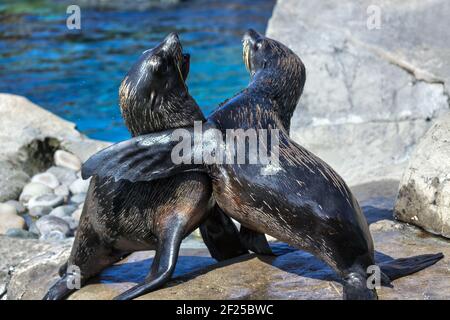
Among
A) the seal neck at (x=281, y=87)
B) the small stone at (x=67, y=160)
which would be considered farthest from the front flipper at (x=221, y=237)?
the small stone at (x=67, y=160)

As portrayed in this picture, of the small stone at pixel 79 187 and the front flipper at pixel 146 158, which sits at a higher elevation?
the front flipper at pixel 146 158

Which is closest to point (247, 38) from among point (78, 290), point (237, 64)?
point (78, 290)

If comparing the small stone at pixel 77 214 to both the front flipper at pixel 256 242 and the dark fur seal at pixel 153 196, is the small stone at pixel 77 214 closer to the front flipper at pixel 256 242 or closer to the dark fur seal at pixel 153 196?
the dark fur seal at pixel 153 196

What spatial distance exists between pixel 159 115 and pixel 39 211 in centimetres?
371

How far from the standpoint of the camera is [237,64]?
14.7 m

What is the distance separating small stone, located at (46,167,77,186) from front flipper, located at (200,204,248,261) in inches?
155

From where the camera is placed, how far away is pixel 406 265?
4.93 meters

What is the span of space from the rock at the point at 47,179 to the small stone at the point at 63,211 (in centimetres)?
62

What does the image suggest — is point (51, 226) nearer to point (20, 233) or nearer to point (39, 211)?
point (20, 233)

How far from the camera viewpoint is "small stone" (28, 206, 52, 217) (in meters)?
8.32

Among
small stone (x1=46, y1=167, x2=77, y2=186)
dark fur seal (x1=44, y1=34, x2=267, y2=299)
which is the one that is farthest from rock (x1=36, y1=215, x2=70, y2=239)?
dark fur seal (x1=44, y1=34, x2=267, y2=299)

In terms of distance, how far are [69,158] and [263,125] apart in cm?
469

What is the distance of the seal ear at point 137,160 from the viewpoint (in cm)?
480

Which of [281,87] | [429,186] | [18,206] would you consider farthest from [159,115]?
[18,206]
